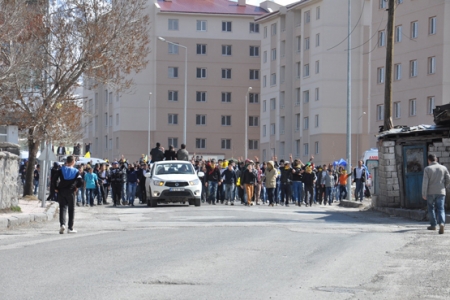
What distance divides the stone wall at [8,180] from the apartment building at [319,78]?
56375 mm

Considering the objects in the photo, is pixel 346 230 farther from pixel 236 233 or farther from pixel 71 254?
pixel 71 254

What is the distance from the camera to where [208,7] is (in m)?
103

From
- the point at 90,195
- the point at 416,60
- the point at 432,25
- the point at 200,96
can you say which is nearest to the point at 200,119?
the point at 200,96

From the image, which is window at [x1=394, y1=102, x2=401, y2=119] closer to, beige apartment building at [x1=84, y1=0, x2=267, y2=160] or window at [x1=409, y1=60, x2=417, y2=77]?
Answer: window at [x1=409, y1=60, x2=417, y2=77]

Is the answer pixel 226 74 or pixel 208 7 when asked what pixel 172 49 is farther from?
pixel 208 7

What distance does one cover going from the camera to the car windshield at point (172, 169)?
112 ft

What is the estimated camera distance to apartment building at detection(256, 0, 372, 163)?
262 ft

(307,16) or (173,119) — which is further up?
(307,16)

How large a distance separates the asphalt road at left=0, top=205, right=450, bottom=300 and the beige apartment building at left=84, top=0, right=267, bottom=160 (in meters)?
76.7

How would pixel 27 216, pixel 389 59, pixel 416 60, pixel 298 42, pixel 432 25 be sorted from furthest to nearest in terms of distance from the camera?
pixel 298 42 → pixel 416 60 → pixel 432 25 → pixel 389 59 → pixel 27 216

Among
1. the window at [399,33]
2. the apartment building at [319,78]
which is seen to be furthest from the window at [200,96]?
the window at [399,33]

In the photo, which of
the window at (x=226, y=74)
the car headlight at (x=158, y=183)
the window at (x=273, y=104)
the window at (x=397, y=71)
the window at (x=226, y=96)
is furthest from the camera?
the window at (x=226, y=96)

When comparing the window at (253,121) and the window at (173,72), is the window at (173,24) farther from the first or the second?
the window at (253,121)

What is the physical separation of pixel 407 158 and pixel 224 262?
17101 mm
